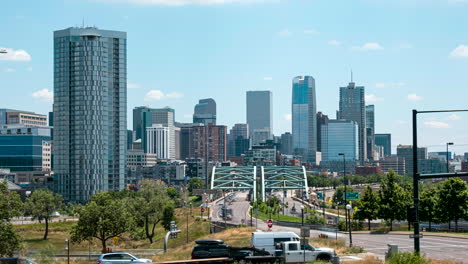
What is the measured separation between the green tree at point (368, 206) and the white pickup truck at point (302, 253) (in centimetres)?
4433

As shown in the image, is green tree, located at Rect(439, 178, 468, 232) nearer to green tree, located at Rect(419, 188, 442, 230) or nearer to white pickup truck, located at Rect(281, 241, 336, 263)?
green tree, located at Rect(419, 188, 442, 230)

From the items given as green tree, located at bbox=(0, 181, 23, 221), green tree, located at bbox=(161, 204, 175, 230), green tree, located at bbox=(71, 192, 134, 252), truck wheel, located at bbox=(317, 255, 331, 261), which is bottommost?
green tree, located at bbox=(161, 204, 175, 230)

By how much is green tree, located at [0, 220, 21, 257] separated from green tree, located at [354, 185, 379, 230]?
45869 millimetres

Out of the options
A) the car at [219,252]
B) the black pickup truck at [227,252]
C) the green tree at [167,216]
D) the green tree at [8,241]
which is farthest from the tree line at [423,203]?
the green tree at [8,241]

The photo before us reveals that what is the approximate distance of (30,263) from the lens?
34.6m

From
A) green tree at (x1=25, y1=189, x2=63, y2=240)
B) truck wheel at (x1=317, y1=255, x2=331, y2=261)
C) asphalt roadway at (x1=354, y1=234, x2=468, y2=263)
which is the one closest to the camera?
truck wheel at (x1=317, y1=255, x2=331, y2=261)

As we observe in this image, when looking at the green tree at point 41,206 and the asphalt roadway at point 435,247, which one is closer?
the asphalt roadway at point 435,247

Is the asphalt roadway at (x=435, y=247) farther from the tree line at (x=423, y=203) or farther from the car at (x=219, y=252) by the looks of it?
the tree line at (x=423, y=203)

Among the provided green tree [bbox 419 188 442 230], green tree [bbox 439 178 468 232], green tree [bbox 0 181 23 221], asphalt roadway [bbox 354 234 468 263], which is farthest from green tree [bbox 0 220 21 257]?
green tree [bbox 419 188 442 230]

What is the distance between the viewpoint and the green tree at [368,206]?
8200 cm

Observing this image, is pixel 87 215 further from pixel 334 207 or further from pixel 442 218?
pixel 334 207

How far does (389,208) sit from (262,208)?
62.2 meters

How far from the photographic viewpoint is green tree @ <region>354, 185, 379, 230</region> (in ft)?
269

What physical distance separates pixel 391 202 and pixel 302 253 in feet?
147
